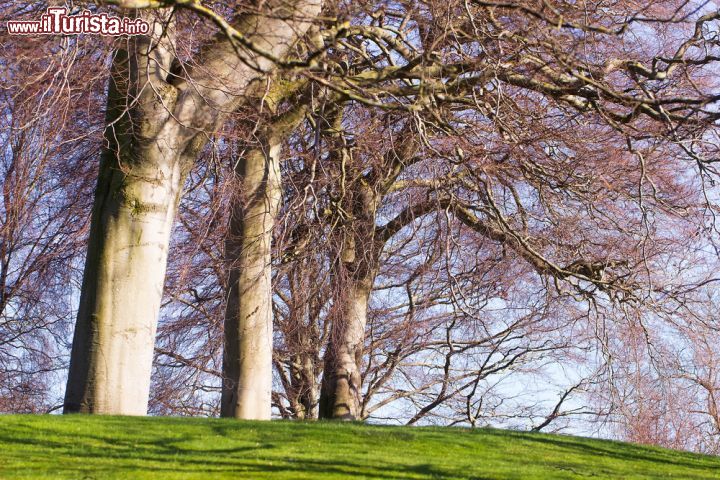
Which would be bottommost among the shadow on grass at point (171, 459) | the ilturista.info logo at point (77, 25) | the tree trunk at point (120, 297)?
the shadow on grass at point (171, 459)

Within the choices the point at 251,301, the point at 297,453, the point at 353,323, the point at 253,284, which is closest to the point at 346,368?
the point at 353,323

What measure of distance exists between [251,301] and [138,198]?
7.79 feet

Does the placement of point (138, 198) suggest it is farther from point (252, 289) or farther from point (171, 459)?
point (171, 459)

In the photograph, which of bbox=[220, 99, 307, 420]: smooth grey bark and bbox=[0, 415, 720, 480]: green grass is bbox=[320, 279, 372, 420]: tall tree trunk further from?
bbox=[0, 415, 720, 480]: green grass

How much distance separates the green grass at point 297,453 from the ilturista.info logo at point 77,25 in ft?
13.5

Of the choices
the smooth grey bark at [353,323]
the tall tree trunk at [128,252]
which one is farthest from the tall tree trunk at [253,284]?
the smooth grey bark at [353,323]

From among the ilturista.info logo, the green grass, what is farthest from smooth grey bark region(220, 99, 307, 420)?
the ilturista.info logo

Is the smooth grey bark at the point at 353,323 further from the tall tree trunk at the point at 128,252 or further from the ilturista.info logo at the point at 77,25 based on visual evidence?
the ilturista.info logo at the point at 77,25

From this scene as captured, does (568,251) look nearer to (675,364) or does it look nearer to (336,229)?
(675,364)

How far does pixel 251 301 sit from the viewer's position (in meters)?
12.2

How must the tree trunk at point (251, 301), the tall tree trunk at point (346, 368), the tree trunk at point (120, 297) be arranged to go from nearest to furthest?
the tree trunk at point (120, 297) < the tree trunk at point (251, 301) < the tall tree trunk at point (346, 368)

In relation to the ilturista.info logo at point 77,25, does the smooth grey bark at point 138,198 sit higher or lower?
lower

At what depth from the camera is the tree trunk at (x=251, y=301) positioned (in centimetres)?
1212

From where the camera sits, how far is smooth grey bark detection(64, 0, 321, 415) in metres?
10.2
